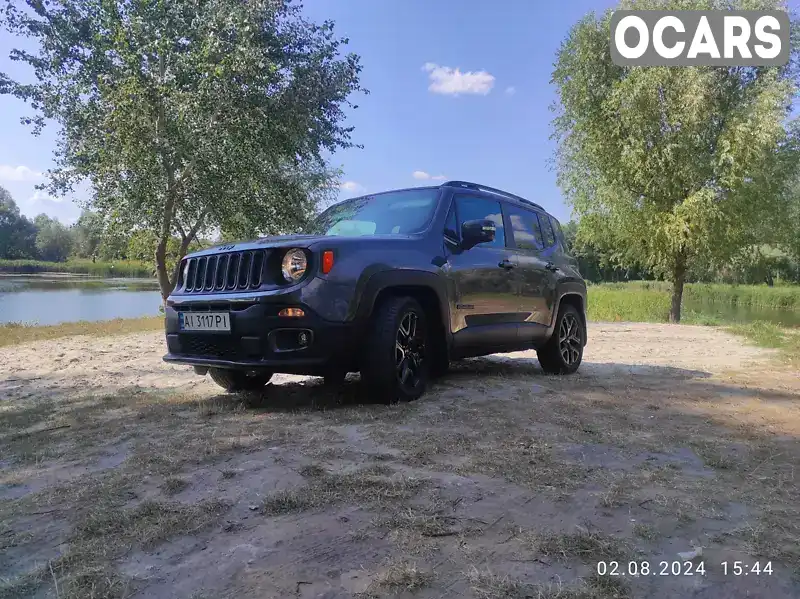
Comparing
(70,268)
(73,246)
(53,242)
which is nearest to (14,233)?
(53,242)

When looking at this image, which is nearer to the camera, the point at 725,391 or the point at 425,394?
the point at 425,394

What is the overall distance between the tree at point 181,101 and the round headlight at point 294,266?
33.8 ft

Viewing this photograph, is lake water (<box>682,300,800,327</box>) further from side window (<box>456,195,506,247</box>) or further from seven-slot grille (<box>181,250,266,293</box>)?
seven-slot grille (<box>181,250,266,293</box>)

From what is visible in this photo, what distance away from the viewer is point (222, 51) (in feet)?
46.2

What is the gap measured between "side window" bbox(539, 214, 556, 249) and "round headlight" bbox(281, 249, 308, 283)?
11.5 ft

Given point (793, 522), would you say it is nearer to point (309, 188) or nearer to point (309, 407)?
point (309, 407)

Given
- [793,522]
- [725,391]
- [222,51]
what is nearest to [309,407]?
[793,522]

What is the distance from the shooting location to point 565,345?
7.04 meters

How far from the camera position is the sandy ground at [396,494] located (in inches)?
79.4

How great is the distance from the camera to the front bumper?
4.24 metres

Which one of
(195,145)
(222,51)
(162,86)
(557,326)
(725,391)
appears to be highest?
(222,51)

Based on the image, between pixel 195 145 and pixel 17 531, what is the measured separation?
1292 centimetres

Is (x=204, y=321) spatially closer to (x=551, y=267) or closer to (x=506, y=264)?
(x=506, y=264)

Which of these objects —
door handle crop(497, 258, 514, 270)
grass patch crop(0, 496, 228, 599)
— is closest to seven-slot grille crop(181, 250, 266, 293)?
grass patch crop(0, 496, 228, 599)
